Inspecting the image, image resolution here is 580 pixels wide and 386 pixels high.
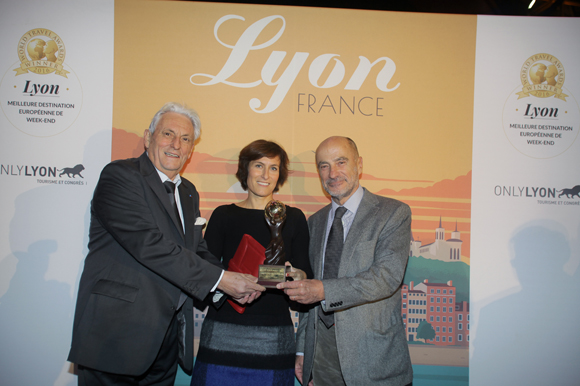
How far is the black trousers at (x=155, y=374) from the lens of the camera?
7.54 feet

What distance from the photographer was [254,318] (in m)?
2.70

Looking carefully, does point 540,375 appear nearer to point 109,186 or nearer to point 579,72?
point 579,72

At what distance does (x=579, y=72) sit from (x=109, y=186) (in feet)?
15.2

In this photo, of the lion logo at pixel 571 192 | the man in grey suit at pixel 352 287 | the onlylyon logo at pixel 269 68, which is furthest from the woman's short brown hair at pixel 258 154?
the lion logo at pixel 571 192

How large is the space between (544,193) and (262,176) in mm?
2951

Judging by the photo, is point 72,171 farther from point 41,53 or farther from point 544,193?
point 544,193

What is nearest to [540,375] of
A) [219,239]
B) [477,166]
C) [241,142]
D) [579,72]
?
[477,166]

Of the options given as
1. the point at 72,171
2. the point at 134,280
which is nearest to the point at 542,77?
the point at 134,280

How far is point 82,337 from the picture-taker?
2.20 meters

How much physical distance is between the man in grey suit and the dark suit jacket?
0.73 m

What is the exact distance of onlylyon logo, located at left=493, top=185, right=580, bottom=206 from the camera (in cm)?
369

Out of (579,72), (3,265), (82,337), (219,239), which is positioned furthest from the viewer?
(579,72)

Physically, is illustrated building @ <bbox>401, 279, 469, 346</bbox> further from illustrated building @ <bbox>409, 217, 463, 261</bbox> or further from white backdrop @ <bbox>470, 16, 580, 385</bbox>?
illustrated building @ <bbox>409, 217, 463, 261</bbox>

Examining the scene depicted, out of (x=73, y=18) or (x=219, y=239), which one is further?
(x=73, y=18)
